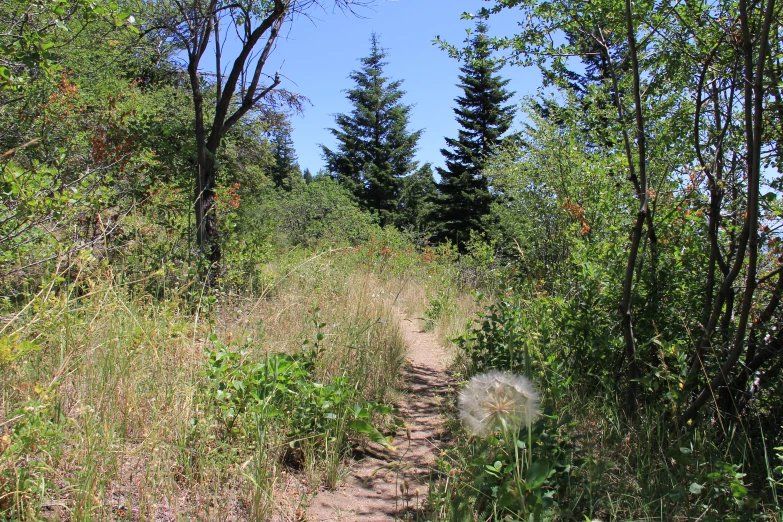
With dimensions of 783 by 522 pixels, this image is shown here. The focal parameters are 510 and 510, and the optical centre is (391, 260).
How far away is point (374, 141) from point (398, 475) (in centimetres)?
3252

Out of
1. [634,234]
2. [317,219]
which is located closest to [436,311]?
[634,234]

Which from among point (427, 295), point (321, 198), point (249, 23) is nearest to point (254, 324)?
point (249, 23)

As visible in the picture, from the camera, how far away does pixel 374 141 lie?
33969mm

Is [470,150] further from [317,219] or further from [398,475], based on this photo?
[398,475]

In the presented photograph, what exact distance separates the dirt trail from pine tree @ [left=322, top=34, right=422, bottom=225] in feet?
95.0

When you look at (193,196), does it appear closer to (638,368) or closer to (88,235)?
(88,235)

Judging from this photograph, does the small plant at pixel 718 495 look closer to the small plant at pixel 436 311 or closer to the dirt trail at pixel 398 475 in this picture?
the dirt trail at pixel 398 475

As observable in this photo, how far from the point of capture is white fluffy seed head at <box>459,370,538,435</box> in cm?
161

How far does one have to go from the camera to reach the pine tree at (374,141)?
3297 centimetres

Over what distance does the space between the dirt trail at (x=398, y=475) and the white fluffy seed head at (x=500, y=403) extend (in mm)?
526

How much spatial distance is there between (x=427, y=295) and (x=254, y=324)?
4.95 m

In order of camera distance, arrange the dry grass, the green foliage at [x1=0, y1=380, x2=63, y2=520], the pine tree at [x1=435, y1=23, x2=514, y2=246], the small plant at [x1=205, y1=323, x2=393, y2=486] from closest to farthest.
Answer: the green foliage at [x1=0, y1=380, x2=63, y2=520] → the dry grass → the small plant at [x1=205, y1=323, x2=393, y2=486] → the pine tree at [x1=435, y1=23, x2=514, y2=246]

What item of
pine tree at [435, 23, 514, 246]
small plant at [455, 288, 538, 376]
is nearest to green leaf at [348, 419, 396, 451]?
small plant at [455, 288, 538, 376]

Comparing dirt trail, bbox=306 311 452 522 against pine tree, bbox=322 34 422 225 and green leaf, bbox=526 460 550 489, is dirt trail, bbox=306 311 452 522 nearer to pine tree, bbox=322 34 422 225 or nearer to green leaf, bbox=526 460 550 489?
green leaf, bbox=526 460 550 489
